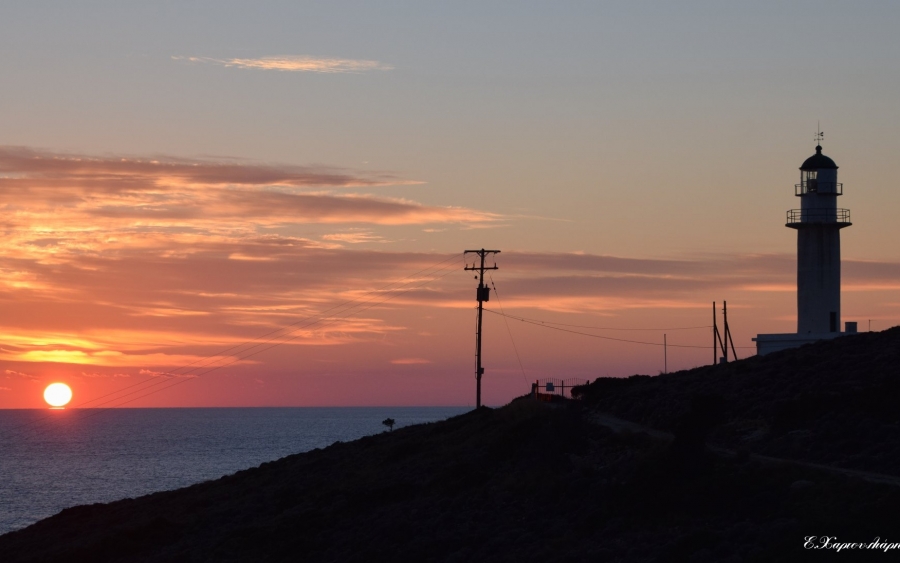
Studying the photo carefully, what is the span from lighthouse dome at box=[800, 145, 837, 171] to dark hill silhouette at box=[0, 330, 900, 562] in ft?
57.3

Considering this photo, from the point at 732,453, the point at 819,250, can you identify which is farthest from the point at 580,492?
the point at 819,250

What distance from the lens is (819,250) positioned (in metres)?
62.6

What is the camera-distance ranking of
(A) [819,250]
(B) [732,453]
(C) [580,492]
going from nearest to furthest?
1. (B) [732,453]
2. (C) [580,492]
3. (A) [819,250]

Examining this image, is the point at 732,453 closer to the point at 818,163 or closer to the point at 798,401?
the point at 798,401

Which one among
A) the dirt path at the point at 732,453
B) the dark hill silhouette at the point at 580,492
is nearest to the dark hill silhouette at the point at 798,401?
the dark hill silhouette at the point at 580,492

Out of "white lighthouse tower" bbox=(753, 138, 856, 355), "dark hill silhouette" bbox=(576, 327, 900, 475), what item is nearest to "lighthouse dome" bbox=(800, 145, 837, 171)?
"white lighthouse tower" bbox=(753, 138, 856, 355)

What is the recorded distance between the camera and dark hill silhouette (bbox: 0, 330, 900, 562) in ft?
92.6

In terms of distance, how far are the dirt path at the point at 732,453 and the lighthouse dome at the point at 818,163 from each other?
2456 cm

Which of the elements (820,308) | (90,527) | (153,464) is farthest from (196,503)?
(153,464)

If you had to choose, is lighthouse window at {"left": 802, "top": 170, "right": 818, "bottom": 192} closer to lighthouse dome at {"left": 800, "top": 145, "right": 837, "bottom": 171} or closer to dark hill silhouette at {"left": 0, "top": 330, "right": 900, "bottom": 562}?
lighthouse dome at {"left": 800, "top": 145, "right": 837, "bottom": 171}

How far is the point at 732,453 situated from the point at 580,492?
5.28 m

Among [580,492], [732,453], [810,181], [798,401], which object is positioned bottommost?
[580,492]

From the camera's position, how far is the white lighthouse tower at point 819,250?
6194 centimetres

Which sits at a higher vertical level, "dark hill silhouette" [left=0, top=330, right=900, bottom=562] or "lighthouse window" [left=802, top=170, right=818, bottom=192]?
"lighthouse window" [left=802, top=170, right=818, bottom=192]
